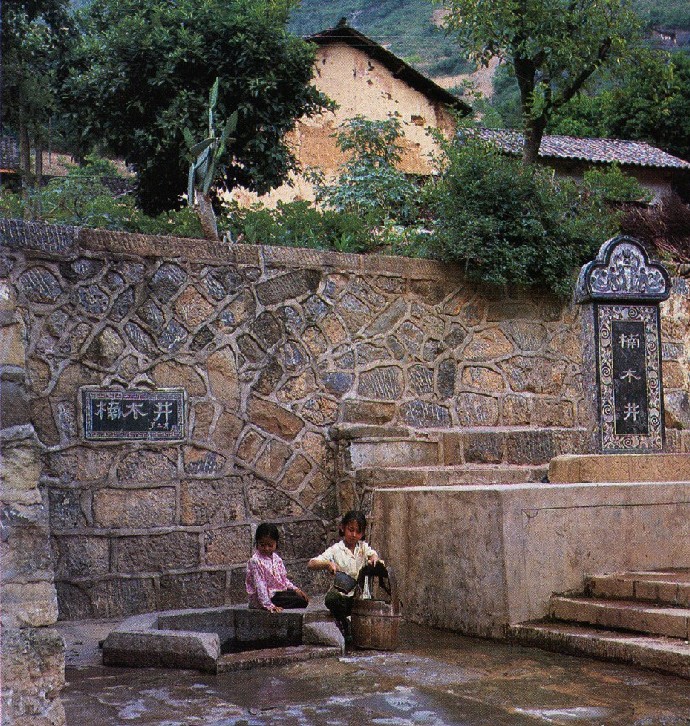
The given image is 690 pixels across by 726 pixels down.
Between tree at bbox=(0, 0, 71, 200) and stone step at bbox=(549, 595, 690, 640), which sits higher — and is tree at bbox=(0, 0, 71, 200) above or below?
above

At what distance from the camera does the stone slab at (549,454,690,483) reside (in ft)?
27.1

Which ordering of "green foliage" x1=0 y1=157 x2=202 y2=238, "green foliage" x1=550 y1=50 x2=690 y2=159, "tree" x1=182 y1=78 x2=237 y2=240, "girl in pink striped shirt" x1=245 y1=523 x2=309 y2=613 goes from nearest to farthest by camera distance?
"girl in pink striped shirt" x1=245 y1=523 x2=309 y2=613
"tree" x1=182 y1=78 x2=237 y2=240
"green foliage" x1=0 y1=157 x2=202 y2=238
"green foliage" x1=550 y1=50 x2=690 y2=159

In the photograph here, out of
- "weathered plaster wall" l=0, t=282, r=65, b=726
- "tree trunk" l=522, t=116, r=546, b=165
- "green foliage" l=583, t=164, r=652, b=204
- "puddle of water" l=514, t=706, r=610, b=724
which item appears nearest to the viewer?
"weathered plaster wall" l=0, t=282, r=65, b=726

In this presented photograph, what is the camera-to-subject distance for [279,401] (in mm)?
9156

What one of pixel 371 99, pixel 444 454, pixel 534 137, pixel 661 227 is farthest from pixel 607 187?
pixel 371 99

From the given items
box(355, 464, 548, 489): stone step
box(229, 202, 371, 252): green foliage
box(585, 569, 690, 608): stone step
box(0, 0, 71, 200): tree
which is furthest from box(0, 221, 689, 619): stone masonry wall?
box(0, 0, 71, 200): tree

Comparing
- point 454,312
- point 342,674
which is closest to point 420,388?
point 454,312

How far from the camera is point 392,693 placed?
555 centimetres

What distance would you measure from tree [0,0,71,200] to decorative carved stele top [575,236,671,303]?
8593 mm

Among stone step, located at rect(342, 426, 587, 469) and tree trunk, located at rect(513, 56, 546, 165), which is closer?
stone step, located at rect(342, 426, 587, 469)

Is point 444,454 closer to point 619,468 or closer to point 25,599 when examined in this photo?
point 619,468

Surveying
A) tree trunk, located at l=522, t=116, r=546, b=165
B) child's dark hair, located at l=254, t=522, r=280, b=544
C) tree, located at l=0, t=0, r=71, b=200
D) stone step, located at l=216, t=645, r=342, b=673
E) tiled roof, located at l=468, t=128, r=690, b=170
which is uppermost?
tiled roof, located at l=468, t=128, r=690, b=170

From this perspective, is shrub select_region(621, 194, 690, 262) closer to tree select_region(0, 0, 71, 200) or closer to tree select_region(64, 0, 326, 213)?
tree select_region(64, 0, 326, 213)

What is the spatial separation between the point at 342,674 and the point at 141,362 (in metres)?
3.34
